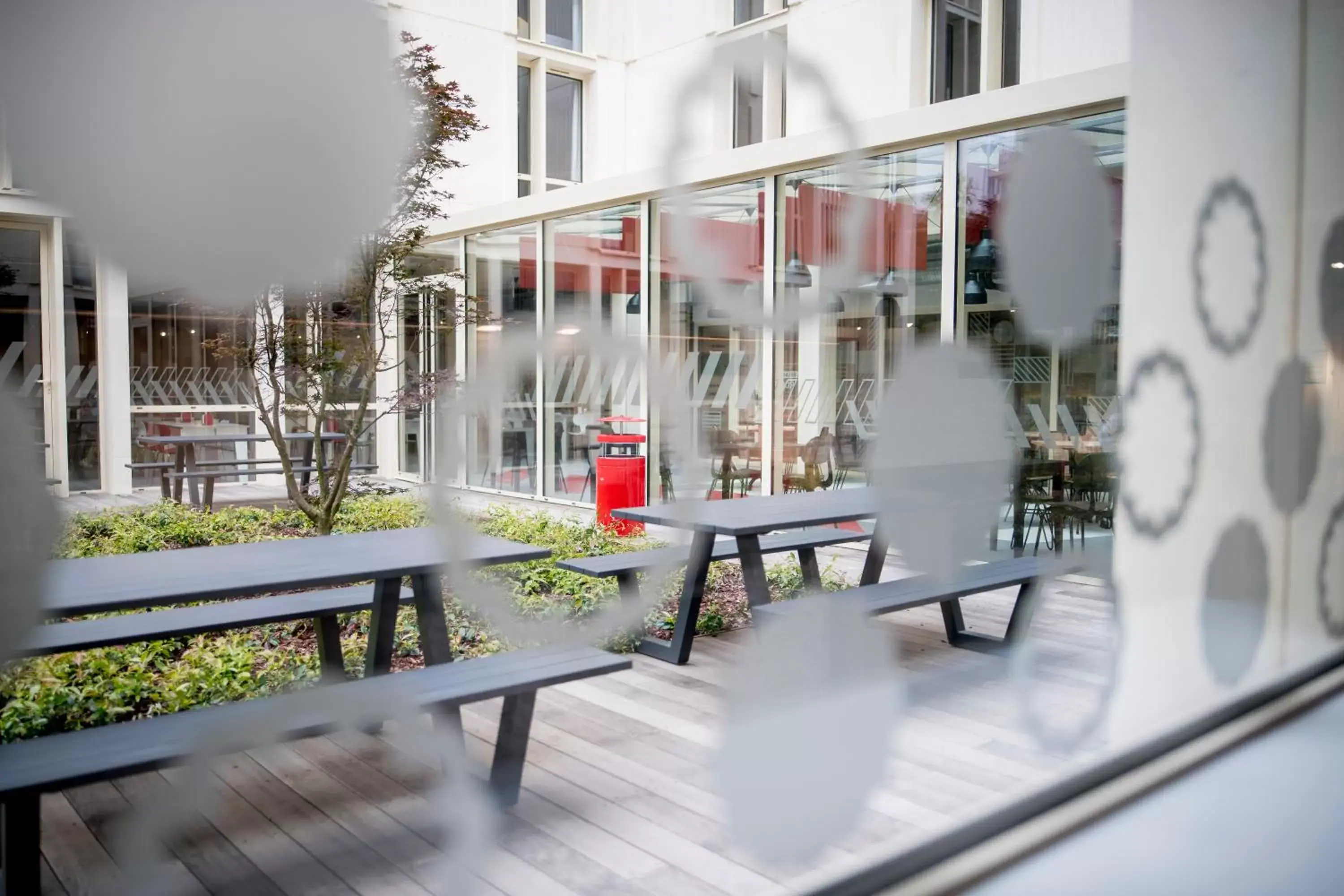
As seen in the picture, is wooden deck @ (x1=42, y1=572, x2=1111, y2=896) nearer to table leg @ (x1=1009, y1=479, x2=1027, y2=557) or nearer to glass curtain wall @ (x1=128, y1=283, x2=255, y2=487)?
table leg @ (x1=1009, y1=479, x2=1027, y2=557)

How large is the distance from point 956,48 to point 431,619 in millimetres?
1542

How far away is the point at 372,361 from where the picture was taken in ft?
3.65

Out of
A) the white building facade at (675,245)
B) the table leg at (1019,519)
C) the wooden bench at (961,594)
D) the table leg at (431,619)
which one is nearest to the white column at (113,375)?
the white building facade at (675,245)

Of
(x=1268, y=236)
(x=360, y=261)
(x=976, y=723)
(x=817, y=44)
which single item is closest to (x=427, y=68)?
(x=360, y=261)

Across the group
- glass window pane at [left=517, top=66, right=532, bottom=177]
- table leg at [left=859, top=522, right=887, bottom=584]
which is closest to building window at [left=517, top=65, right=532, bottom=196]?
glass window pane at [left=517, top=66, right=532, bottom=177]

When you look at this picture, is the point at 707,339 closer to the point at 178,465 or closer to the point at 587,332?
the point at 587,332

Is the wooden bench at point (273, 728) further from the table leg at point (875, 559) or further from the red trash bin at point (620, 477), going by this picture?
the table leg at point (875, 559)

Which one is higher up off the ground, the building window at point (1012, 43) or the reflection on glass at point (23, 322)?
the building window at point (1012, 43)

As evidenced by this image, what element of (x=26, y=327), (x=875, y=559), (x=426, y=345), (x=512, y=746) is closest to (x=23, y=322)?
(x=26, y=327)

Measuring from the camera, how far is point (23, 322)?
0.89 meters

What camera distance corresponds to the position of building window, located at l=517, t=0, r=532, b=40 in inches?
49.5

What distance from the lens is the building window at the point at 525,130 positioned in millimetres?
1257

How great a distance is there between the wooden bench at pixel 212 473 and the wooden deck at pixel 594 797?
288 mm

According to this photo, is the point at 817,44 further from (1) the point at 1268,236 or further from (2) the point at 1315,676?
(2) the point at 1315,676
